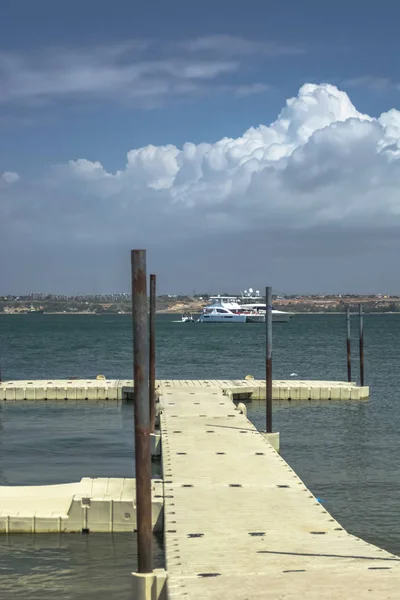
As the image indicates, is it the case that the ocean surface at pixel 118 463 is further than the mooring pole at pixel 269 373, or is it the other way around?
the mooring pole at pixel 269 373

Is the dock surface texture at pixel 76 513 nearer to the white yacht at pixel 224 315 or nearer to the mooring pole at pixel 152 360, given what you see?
the mooring pole at pixel 152 360

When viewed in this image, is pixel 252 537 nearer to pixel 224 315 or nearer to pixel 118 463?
pixel 118 463

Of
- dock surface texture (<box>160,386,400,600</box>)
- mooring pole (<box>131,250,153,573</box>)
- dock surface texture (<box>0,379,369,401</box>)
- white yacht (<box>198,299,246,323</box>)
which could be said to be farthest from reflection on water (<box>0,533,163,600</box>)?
white yacht (<box>198,299,246,323</box>)

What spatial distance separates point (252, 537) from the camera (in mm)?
13039

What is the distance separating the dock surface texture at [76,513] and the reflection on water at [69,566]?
0.17 metres

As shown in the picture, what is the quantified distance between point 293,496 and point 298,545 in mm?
3254

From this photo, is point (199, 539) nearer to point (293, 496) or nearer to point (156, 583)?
point (156, 583)

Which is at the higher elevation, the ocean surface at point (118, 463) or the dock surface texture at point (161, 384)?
the dock surface texture at point (161, 384)

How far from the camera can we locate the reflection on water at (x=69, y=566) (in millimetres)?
13617

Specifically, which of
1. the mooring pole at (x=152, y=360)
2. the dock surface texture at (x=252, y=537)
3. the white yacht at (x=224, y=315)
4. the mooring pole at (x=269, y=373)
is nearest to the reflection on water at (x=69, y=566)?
the dock surface texture at (x=252, y=537)

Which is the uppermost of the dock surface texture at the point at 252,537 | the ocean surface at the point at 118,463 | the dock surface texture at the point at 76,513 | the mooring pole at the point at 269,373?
the mooring pole at the point at 269,373

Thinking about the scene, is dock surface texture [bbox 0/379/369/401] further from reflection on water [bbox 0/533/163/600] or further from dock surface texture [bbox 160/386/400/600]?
reflection on water [bbox 0/533/163/600]

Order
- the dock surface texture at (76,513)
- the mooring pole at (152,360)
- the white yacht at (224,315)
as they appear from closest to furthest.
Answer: the dock surface texture at (76,513), the mooring pole at (152,360), the white yacht at (224,315)

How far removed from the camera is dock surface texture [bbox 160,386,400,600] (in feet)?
34.7
